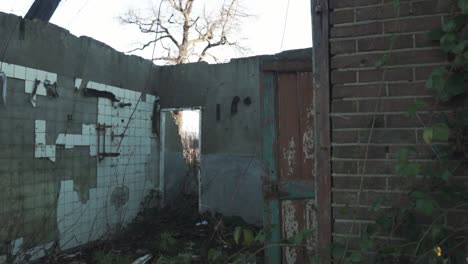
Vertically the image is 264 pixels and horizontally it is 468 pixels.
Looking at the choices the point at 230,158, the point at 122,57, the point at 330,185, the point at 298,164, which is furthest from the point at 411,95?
the point at 122,57

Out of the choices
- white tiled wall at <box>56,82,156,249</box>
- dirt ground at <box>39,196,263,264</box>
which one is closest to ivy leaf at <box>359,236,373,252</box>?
dirt ground at <box>39,196,263,264</box>

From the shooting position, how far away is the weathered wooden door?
10.3ft

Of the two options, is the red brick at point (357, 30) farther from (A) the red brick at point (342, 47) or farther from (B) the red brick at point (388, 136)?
(B) the red brick at point (388, 136)

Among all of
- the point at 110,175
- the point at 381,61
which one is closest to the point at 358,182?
the point at 381,61

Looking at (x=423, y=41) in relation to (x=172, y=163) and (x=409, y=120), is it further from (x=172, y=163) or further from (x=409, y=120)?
(x=172, y=163)

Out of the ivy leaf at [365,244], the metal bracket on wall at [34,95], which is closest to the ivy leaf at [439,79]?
the ivy leaf at [365,244]

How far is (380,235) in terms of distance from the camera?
1.97 meters

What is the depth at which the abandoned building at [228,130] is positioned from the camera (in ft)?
6.57

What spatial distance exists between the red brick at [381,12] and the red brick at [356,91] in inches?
13.2

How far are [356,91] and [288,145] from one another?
3.79 feet

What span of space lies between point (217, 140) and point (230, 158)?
400 millimetres

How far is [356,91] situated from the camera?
206 cm

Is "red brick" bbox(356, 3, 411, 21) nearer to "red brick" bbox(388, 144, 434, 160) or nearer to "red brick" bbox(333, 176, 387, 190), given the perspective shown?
"red brick" bbox(388, 144, 434, 160)

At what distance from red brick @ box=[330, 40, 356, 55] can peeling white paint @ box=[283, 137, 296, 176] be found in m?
1.14
